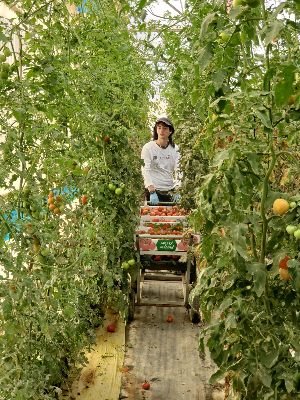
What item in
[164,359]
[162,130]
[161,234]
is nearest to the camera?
[164,359]

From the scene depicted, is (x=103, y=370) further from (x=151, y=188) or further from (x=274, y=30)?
(x=274, y=30)

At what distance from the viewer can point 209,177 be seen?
5.40ft

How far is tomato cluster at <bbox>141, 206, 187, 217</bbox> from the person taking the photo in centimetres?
444

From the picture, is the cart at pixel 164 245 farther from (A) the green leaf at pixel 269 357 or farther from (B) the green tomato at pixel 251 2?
(B) the green tomato at pixel 251 2

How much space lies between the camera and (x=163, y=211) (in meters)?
4.50

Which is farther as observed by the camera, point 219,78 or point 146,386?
point 146,386

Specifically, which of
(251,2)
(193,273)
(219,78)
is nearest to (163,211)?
(193,273)

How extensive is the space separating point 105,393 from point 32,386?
101 centimetres

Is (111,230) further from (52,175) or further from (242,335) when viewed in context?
(242,335)

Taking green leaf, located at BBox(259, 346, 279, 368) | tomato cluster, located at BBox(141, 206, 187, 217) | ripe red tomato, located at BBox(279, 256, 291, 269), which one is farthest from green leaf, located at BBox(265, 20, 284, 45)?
tomato cluster, located at BBox(141, 206, 187, 217)

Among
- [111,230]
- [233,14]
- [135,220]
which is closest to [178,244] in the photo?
[135,220]

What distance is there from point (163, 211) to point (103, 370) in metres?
1.48

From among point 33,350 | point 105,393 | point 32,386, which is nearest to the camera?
point 32,386

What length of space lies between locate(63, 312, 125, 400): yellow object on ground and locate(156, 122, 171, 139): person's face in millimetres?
2065
